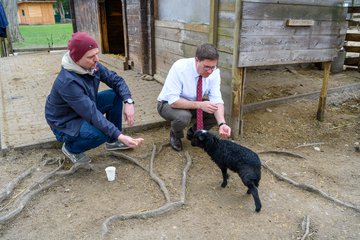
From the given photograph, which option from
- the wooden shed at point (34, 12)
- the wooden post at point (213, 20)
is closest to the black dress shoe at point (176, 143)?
the wooden post at point (213, 20)

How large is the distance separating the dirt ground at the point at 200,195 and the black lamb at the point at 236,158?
31cm

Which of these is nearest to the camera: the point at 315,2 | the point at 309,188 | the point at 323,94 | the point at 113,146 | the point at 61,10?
the point at 309,188

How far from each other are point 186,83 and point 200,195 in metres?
1.28

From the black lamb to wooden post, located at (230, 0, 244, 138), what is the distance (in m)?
1.20

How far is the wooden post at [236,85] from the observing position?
12.9 ft

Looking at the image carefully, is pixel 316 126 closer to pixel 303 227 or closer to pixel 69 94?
pixel 303 227

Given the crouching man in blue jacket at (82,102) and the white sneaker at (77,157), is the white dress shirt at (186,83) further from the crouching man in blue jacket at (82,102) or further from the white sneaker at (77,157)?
the white sneaker at (77,157)

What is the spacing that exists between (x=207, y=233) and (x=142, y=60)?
5205 mm

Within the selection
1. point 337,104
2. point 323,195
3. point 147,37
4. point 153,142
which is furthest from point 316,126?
point 147,37

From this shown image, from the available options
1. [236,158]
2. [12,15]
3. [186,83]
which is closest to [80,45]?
[186,83]

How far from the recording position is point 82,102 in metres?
3.06

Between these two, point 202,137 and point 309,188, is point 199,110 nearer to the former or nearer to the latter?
point 202,137

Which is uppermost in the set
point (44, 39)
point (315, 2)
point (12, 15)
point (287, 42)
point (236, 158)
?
point (315, 2)

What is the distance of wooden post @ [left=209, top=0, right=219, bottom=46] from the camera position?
13.9 feet
